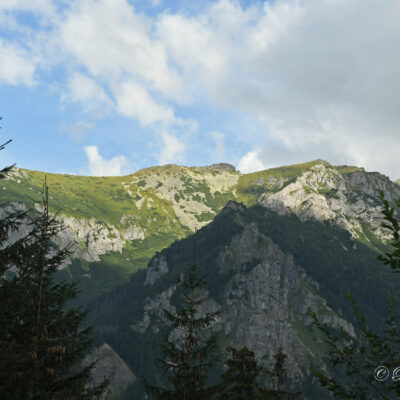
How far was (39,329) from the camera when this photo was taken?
1977 cm

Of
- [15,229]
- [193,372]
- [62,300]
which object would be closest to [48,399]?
[62,300]

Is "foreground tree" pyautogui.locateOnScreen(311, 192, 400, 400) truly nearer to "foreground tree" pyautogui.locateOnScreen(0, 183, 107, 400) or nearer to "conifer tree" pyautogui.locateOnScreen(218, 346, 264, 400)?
"foreground tree" pyautogui.locateOnScreen(0, 183, 107, 400)

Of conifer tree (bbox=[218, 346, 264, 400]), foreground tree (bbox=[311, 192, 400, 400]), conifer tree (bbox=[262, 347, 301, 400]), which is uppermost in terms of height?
foreground tree (bbox=[311, 192, 400, 400])

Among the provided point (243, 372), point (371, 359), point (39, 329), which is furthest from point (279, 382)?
point (371, 359)

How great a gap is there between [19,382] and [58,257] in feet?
26.8

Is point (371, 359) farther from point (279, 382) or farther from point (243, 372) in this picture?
point (279, 382)

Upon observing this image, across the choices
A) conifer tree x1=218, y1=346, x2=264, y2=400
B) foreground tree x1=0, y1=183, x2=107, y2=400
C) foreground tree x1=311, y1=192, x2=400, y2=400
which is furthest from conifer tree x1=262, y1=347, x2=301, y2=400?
foreground tree x1=311, y1=192, x2=400, y2=400

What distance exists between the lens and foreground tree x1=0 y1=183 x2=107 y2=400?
1652 centimetres

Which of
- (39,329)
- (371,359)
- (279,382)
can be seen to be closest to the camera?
(371,359)

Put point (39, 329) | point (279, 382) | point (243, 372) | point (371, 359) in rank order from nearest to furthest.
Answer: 1. point (371, 359)
2. point (39, 329)
3. point (243, 372)
4. point (279, 382)

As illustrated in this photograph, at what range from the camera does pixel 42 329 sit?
19.8 metres

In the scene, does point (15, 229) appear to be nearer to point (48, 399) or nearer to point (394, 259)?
point (48, 399)

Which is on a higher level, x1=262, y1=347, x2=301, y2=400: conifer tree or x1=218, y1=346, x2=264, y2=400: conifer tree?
x1=218, y1=346, x2=264, y2=400: conifer tree

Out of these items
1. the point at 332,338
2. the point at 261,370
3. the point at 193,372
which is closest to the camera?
the point at 332,338
